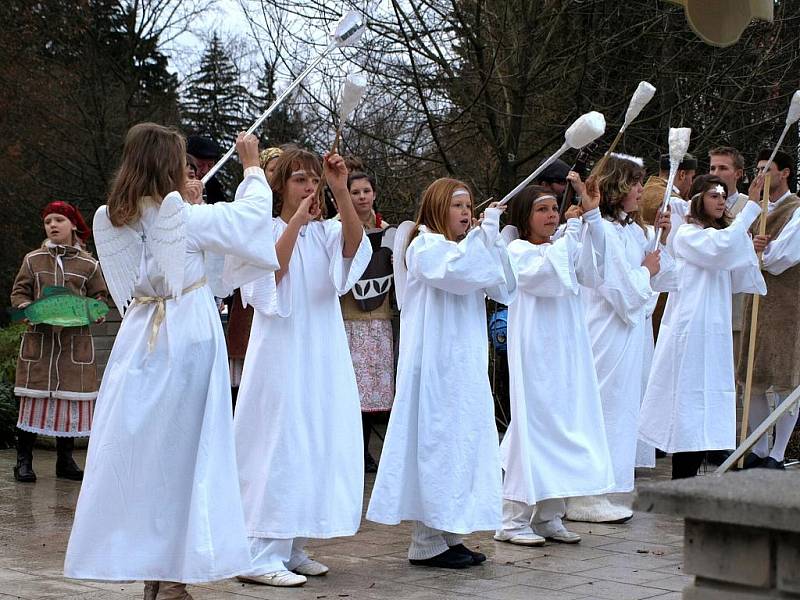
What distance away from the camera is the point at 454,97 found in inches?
433

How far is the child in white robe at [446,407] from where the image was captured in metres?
5.89

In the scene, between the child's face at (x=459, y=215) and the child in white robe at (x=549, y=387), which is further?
the child in white robe at (x=549, y=387)

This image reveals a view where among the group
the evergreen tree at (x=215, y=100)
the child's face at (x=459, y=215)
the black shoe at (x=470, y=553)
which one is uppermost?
the evergreen tree at (x=215, y=100)

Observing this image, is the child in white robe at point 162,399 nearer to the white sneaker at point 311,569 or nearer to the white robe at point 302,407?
the white robe at point 302,407

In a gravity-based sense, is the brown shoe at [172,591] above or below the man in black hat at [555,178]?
below

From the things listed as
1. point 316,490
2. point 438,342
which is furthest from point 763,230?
point 316,490

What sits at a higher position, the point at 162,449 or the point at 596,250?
the point at 596,250

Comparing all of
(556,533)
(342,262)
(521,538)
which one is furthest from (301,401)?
(556,533)

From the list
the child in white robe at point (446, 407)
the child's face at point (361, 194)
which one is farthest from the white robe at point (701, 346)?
the child in white robe at point (446, 407)

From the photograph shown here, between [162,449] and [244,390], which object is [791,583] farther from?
[244,390]

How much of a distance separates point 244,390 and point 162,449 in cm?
106

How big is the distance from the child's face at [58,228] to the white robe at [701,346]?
4.36 meters

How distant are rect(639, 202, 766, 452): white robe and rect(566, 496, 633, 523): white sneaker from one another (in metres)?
0.86

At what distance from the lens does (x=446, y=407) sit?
5.97 meters
